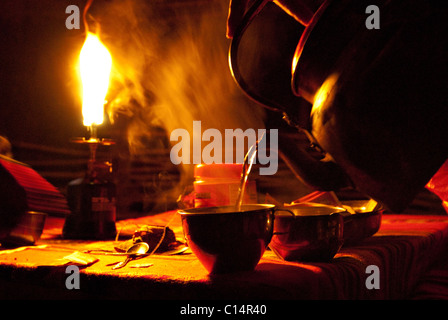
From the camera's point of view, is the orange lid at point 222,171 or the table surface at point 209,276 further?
the orange lid at point 222,171

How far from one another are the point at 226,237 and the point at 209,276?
9 cm

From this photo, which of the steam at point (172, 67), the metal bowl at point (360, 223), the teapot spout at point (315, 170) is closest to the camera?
the teapot spout at point (315, 170)

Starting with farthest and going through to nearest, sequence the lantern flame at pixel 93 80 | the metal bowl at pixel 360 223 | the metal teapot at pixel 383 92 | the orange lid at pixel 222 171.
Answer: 1. the lantern flame at pixel 93 80
2. the orange lid at pixel 222 171
3. the metal bowl at pixel 360 223
4. the metal teapot at pixel 383 92

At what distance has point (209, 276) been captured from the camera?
0.76 metres

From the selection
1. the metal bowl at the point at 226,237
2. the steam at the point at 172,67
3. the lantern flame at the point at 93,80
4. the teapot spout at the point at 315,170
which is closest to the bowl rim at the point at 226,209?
the metal bowl at the point at 226,237

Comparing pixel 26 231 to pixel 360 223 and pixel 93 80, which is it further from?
pixel 360 223

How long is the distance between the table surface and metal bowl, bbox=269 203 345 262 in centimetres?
3

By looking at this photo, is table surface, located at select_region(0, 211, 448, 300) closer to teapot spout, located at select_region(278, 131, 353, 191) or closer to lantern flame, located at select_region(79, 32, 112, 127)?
teapot spout, located at select_region(278, 131, 353, 191)

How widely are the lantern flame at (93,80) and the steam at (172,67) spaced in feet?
3.14

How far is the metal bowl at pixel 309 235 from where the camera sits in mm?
869

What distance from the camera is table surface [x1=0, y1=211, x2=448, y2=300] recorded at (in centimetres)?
71

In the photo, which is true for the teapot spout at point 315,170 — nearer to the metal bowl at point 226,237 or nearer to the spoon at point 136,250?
the metal bowl at point 226,237

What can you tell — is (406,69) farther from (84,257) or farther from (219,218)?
(84,257)

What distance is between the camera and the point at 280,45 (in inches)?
81.5
